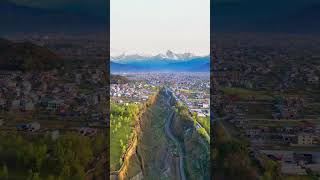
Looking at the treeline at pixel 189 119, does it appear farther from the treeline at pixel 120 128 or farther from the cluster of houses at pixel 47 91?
the cluster of houses at pixel 47 91

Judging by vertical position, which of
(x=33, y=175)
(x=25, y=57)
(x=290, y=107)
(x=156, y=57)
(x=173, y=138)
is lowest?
(x=33, y=175)

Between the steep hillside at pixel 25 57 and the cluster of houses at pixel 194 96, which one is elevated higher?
the steep hillside at pixel 25 57

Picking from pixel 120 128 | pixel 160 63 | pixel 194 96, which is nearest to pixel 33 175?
pixel 120 128

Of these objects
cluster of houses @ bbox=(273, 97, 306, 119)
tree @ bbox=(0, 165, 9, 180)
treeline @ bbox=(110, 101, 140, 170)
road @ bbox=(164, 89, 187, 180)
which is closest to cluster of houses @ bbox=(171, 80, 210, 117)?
road @ bbox=(164, 89, 187, 180)

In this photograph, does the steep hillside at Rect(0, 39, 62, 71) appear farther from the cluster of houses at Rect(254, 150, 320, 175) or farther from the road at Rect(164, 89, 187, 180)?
the cluster of houses at Rect(254, 150, 320, 175)

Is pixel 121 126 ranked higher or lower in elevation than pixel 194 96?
lower

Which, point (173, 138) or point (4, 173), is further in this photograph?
point (173, 138)

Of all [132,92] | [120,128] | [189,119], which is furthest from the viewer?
[189,119]

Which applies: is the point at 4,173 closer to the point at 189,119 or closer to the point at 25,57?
the point at 25,57

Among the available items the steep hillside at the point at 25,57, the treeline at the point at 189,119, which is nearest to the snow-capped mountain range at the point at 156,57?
the treeline at the point at 189,119

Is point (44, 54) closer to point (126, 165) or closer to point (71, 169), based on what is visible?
point (71, 169)
